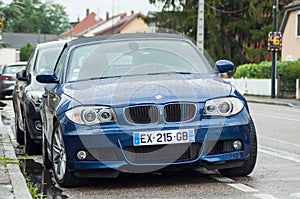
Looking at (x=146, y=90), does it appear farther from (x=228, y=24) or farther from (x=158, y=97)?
(x=228, y=24)

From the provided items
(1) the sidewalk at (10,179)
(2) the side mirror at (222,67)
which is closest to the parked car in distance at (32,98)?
(1) the sidewalk at (10,179)

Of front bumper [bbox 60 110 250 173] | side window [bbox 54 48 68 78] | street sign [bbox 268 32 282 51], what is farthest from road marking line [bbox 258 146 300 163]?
street sign [bbox 268 32 282 51]

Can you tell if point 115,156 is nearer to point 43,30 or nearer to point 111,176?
point 111,176

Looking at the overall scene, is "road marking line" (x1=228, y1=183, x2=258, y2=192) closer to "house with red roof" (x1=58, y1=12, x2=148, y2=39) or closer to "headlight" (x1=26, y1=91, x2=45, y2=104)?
"headlight" (x1=26, y1=91, x2=45, y2=104)

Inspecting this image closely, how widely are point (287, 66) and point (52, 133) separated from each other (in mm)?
27681

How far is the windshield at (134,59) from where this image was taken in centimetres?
873

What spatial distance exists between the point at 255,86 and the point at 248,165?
105 ft

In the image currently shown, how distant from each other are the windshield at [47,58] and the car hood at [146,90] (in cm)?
434

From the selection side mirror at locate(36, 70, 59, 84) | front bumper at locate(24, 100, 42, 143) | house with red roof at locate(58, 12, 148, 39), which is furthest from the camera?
house with red roof at locate(58, 12, 148, 39)

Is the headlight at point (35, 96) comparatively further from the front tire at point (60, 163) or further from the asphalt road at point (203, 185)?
the front tire at point (60, 163)

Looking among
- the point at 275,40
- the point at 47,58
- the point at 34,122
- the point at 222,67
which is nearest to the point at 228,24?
the point at 275,40

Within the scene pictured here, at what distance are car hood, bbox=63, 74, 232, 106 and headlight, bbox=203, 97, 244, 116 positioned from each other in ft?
0.22

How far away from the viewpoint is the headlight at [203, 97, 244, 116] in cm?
765

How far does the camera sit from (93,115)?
24.7ft
